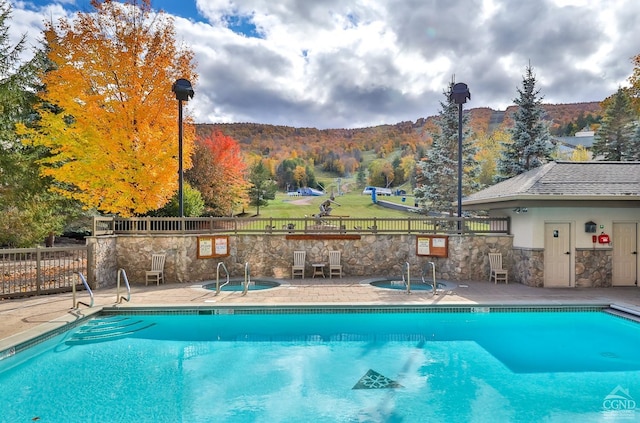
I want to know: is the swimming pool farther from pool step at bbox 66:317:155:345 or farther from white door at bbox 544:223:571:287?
white door at bbox 544:223:571:287

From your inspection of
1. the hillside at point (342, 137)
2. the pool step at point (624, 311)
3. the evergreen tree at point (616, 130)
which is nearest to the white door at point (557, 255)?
the pool step at point (624, 311)

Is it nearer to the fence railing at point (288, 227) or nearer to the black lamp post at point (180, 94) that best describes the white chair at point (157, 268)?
the fence railing at point (288, 227)

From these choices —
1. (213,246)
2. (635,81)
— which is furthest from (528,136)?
(213,246)

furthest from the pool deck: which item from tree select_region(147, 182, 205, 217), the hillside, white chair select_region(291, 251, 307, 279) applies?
the hillside

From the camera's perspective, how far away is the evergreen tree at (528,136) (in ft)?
65.0

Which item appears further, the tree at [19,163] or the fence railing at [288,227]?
the tree at [19,163]

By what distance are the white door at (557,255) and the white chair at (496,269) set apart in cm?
117

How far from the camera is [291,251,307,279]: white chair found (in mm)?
12523

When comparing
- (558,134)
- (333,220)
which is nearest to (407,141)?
(558,134)

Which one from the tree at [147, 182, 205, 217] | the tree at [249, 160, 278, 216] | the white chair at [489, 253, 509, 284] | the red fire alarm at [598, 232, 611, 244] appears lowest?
the white chair at [489, 253, 509, 284]

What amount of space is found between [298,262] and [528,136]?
50.8 ft

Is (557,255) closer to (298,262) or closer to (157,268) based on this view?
(298,262)

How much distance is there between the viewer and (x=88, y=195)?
42.7 feet

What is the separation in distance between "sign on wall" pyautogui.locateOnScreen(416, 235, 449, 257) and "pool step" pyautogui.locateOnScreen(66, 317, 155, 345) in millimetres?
8566
